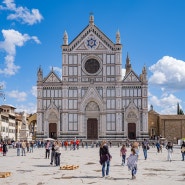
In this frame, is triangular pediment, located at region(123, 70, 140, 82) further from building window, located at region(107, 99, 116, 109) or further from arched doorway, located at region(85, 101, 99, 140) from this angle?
arched doorway, located at region(85, 101, 99, 140)

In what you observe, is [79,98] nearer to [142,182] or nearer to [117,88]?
[117,88]

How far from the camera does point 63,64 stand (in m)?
67.9

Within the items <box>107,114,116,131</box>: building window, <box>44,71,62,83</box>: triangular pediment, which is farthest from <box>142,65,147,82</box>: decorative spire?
<box>44,71,62,83</box>: triangular pediment

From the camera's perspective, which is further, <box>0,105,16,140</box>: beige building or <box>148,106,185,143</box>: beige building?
<box>0,105,16,140</box>: beige building

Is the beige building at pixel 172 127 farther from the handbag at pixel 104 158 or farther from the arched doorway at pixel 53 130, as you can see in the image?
the handbag at pixel 104 158

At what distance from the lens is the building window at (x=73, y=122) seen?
67.0 metres

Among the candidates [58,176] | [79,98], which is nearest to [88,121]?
[79,98]

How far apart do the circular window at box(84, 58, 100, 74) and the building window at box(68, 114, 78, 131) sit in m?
8.66

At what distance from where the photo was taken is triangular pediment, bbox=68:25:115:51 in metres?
68.4

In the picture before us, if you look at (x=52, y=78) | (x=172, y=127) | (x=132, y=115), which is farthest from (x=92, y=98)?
(x=172, y=127)

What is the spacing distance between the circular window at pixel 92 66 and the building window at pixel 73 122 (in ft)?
28.4

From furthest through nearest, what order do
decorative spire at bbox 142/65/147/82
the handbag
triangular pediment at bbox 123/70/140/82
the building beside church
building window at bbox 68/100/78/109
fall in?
1. building window at bbox 68/100/78/109
2. triangular pediment at bbox 123/70/140/82
3. decorative spire at bbox 142/65/147/82
4. the building beside church
5. the handbag

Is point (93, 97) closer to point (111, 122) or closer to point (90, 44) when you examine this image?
point (111, 122)

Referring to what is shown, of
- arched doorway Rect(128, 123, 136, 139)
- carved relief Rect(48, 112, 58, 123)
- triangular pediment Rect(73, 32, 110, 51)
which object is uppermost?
triangular pediment Rect(73, 32, 110, 51)
